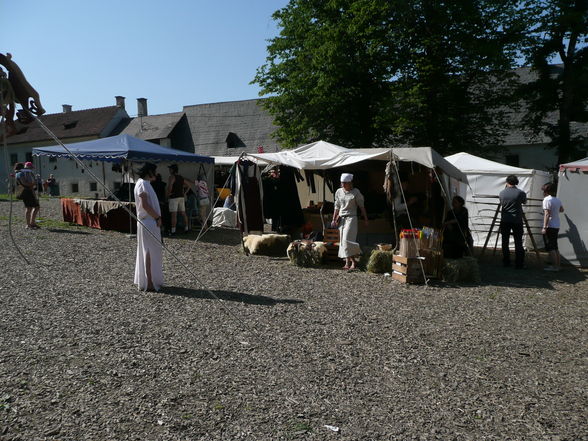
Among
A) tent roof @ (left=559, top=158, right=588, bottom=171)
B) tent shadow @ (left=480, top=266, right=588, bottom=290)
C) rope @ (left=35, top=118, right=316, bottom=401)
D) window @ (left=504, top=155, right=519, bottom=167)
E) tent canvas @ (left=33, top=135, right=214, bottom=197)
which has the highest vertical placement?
window @ (left=504, top=155, right=519, bottom=167)

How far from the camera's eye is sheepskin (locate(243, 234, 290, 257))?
432 inches

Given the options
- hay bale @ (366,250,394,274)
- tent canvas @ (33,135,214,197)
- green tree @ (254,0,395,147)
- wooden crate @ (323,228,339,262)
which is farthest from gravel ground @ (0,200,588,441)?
green tree @ (254,0,395,147)

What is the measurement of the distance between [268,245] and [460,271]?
3972 millimetres

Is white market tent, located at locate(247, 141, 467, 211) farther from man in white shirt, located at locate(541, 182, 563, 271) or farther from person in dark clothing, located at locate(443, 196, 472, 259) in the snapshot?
man in white shirt, located at locate(541, 182, 563, 271)

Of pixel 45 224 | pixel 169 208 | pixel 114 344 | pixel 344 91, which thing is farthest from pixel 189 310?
pixel 344 91

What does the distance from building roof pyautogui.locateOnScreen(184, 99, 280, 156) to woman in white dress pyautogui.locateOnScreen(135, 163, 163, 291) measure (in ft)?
107

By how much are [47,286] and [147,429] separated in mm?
4860

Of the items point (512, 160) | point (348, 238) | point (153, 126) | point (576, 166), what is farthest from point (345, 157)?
point (153, 126)

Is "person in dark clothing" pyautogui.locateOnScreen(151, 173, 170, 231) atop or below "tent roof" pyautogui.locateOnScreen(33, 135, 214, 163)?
below

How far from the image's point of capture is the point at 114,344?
192 inches

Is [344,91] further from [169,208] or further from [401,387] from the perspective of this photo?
[401,387]

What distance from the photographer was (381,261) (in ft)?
30.3

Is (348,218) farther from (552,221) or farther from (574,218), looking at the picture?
(574,218)

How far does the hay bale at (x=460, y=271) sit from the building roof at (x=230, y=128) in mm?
31271
